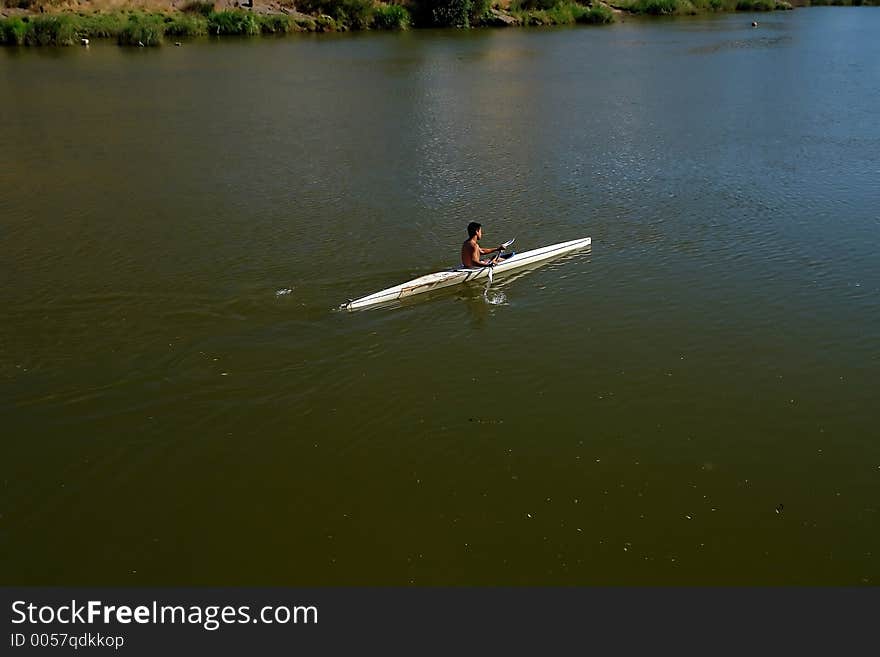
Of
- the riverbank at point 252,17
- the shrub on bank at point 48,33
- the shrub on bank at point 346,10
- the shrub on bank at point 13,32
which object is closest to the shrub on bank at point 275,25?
the riverbank at point 252,17

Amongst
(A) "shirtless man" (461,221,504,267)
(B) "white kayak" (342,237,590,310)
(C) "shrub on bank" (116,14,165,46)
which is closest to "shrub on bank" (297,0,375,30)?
(C) "shrub on bank" (116,14,165,46)

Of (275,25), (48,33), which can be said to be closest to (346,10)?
(275,25)

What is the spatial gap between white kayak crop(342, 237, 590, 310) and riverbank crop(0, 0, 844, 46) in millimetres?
35021

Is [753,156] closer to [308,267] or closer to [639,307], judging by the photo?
[639,307]

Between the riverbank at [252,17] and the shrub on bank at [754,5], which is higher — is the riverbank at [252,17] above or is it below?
below

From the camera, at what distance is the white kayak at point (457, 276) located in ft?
41.6

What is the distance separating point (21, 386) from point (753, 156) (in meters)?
18.3

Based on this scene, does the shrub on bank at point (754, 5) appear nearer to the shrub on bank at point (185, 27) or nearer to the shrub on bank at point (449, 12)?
the shrub on bank at point (449, 12)

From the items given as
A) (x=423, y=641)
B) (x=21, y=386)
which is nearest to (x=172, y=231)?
(x=21, y=386)

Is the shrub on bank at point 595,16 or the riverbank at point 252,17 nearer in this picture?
the riverbank at point 252,17

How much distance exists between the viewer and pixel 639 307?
12945 mm

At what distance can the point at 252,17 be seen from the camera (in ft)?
157

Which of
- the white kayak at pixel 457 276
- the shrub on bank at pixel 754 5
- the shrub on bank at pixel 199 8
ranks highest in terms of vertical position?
the shrub on bank at pixel 754 5

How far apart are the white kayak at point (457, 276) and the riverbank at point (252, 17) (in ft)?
115
